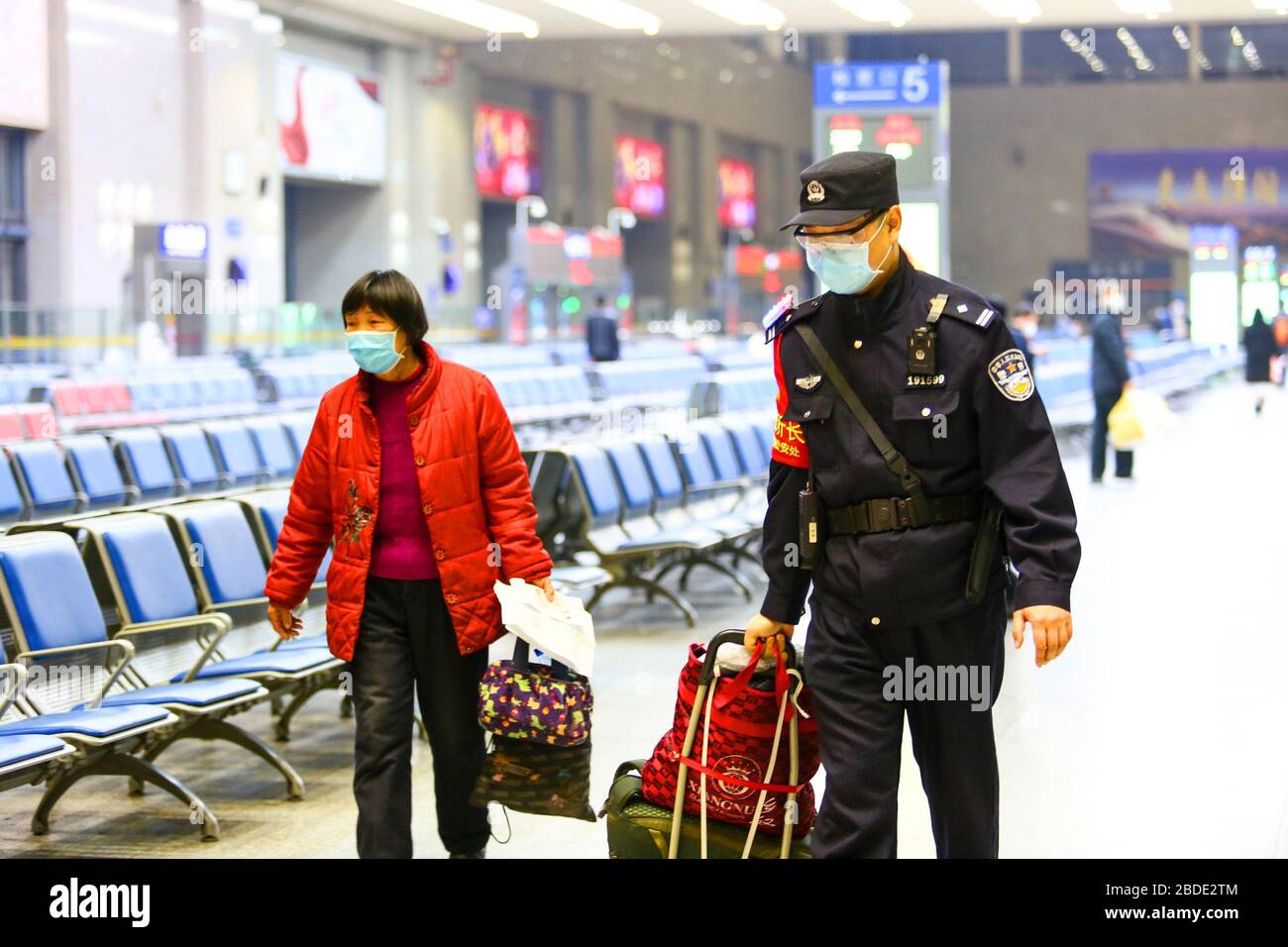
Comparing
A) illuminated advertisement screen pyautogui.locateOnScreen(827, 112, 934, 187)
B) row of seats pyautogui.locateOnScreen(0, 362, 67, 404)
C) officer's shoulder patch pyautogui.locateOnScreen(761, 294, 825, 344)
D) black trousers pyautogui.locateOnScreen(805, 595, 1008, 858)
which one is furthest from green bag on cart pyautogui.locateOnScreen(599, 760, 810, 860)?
row of seats pyautogui.locateOnScreen(0, 362, 67, 404)

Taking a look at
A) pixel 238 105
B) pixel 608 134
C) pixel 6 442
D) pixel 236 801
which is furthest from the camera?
pixel 608 134

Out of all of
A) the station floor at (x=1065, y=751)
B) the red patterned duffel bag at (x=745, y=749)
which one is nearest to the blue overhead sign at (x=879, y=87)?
the station floor at (x=1065, y=751)

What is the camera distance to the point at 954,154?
4900cm

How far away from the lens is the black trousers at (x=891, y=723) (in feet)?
10.5

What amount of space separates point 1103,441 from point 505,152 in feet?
83.5

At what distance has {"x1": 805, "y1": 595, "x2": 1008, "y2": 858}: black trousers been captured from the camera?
321 centimetres

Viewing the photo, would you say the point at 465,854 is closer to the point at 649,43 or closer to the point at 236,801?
the point at 236,801

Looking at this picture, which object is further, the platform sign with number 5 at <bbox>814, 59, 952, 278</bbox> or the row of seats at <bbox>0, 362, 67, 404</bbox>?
the row of seats at <bbox>0, 362, 67, 404</bbox>

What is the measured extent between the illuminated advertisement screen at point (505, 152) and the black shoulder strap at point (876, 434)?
3433cm

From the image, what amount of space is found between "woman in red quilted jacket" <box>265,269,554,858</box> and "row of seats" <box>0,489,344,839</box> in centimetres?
96

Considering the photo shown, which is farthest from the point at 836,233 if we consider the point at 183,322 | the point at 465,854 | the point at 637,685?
the point at 183,322

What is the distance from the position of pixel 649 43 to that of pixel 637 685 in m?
36.5

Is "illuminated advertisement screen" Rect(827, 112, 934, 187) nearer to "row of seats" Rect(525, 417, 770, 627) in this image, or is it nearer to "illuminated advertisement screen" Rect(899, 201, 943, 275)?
"illuminated advertisement screen" Rect(899, 201, 943, 275)

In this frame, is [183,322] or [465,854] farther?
[183,322]
